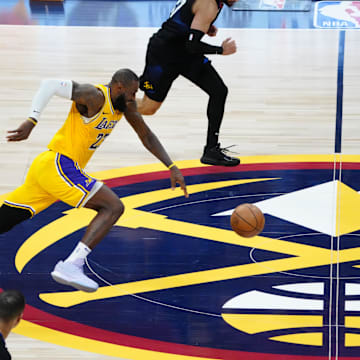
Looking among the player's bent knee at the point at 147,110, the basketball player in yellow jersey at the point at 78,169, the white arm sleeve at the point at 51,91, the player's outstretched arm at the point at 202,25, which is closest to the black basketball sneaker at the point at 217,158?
the player's bent knee at the point at 147,110

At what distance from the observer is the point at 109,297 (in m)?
5.98

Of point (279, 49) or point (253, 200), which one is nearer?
point (253, 200)

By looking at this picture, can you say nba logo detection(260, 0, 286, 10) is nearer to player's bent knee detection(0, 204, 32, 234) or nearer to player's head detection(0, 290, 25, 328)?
player's bent knee detection(0, 204, 32, 234)

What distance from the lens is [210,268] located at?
637 centimetres

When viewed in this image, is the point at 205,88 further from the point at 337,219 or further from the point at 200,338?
the point at 200,338

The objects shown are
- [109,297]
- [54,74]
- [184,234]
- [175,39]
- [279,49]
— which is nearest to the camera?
[109,297]

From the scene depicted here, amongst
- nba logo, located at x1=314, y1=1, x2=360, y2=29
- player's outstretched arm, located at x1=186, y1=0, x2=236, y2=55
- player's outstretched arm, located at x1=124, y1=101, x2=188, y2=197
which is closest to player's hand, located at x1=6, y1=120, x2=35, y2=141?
player's outstretched arm, located at x1=124, y1=101, x2=188, y2=197

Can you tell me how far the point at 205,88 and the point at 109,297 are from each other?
9.21ft

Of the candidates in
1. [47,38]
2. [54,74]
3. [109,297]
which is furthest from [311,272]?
[47,38]

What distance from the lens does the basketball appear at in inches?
246

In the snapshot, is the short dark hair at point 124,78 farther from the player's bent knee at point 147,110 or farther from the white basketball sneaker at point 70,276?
the player's bent knee at point 147,110

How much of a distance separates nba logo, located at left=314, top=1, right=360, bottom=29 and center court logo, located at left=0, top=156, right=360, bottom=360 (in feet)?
16.9

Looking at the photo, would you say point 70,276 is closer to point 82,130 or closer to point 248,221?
point 82,130

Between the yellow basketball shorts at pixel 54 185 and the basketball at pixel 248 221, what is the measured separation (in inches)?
43.0
